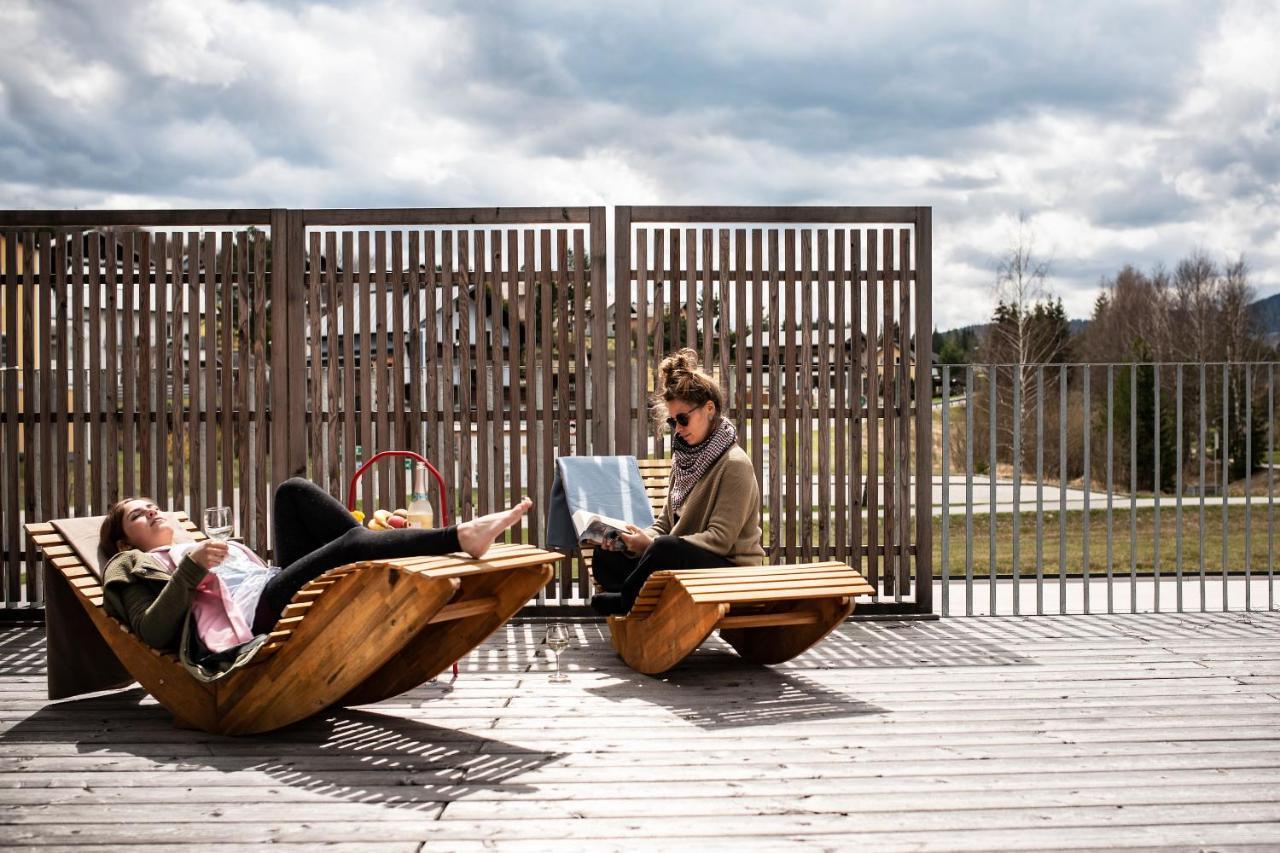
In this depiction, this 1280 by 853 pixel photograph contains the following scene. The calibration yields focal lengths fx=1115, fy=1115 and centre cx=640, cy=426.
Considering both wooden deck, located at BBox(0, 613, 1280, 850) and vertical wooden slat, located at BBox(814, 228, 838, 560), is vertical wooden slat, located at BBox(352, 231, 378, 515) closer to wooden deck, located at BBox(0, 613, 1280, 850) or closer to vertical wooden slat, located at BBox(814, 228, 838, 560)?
wooden deck, located at BBox(0, 613, 1280, 850)

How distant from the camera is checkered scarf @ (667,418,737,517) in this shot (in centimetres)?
564

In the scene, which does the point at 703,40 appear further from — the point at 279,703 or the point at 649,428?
the point at 279,703

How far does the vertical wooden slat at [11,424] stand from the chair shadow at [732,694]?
13.4ft

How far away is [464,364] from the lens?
6.91 m

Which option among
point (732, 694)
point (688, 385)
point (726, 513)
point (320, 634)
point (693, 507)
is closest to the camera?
point (320, 634)

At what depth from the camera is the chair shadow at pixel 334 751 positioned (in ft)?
12.0

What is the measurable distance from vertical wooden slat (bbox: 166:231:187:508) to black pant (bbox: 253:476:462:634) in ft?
7.74

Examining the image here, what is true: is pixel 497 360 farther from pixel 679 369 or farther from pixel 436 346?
pixel 679 369

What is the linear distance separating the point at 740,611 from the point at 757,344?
2184 millimetres

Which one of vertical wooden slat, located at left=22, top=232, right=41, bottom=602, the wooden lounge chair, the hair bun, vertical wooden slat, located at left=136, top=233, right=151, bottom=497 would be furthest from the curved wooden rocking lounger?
vertical wooden slat, located at left=22, top=232, right=41, bottom=602

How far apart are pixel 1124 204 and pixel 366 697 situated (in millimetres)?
25508

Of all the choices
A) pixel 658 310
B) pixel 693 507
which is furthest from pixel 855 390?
pixel 693 507

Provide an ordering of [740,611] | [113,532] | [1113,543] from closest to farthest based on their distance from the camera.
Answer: [113,532] < [740,611] < [1113,543]

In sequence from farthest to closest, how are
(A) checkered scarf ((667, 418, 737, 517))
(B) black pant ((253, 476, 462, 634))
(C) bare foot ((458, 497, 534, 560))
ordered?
(A) checkered scarf ((667, 418, 737, 517)) < (B) black pant ((253, 476, 462, 634)) < (C) bare foot ((458, 497, 534, 560))
